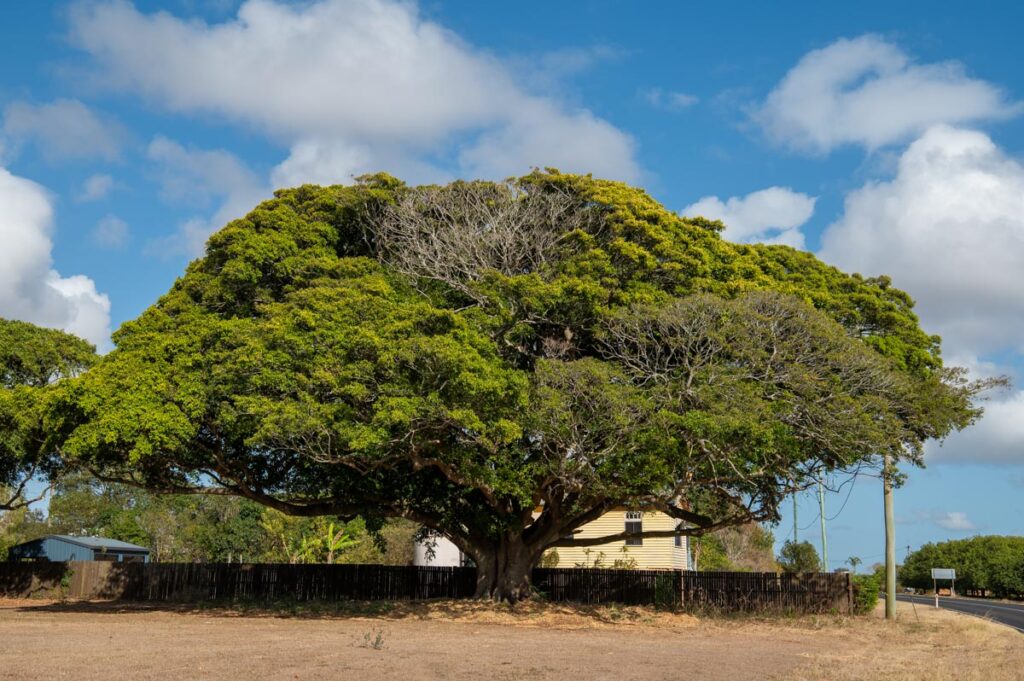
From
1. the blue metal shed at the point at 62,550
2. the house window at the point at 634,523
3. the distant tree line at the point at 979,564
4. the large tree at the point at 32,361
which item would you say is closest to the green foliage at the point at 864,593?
the house window at the point at 634,523

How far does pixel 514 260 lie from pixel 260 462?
8.47 m

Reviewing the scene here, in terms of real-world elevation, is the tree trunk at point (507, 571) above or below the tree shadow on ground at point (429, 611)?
above

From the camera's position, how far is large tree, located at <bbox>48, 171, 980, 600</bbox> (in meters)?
18.0

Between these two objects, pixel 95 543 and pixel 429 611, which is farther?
pixel 95 543

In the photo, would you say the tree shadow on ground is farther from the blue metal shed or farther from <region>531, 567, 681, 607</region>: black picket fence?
the blue metal shed

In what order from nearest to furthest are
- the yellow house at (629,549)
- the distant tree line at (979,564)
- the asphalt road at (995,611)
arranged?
1. the asphalt road at (995,611)
2. the yellow house at (629,549)
3. the distant tree line at (979,564)

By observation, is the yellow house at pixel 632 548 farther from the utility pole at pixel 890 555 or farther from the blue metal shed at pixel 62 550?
the blue metal shed at pixel 62 550

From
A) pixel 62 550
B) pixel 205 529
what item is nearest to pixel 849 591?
pixel 62 550

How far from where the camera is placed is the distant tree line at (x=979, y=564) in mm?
61500

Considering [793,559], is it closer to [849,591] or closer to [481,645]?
[849,591]

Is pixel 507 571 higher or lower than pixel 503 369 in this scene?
lower

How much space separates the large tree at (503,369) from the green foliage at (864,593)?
5531 mm

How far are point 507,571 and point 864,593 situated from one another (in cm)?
1068

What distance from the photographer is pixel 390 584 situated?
30125 mm
